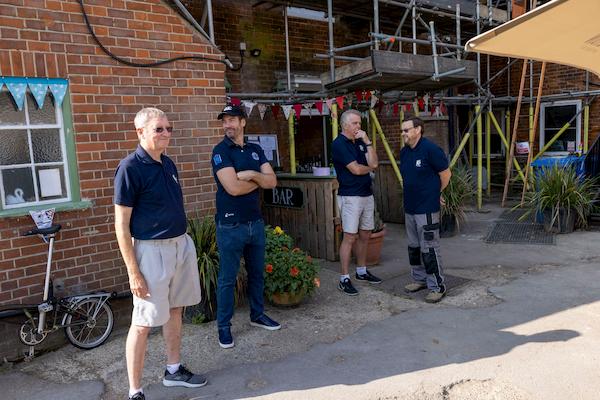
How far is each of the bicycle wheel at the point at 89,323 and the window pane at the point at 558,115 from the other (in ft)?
35.3

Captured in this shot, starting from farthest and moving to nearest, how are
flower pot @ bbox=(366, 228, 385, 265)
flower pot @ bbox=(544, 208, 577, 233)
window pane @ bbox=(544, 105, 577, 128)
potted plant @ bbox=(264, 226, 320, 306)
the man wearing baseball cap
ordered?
window pane @ bbox=(544, 105, 577, 128), flower pot @ bbox=(544, 208, 577, 233), flower pot @ bbox=(366, 228, 385, 265), potted plant @ bbox=(264, 226, 320, 306), the man wearing baseball cap

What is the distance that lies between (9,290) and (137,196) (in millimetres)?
1725

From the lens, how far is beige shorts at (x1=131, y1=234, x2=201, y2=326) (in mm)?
3137

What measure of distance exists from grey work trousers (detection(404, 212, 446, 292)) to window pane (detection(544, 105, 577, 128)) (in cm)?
809

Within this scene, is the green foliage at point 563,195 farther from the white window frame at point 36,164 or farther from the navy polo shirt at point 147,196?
the white window frame at point 36,164

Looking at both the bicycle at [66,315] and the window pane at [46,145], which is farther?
the window pane at [46,145]

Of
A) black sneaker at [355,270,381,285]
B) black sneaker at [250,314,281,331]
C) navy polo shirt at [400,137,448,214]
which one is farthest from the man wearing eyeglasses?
black sneaker at [250,314,281,331]

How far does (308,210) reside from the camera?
21.9 feet

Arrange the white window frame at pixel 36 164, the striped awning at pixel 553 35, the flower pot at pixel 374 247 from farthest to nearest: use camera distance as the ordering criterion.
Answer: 1. the flower pot at pixel 374 247
2. the white window frame at pixel 36 164
3. the striped awning at pixel 553 35

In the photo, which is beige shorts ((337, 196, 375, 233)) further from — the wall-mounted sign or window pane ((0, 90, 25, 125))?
window pane ((0, 90, 25, 125))

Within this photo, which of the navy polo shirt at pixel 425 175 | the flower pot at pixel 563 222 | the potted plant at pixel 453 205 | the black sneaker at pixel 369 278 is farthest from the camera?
the potted plant at pixel 453 205

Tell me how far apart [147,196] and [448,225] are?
19.2ft

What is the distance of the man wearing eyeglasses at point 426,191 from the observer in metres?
4.98

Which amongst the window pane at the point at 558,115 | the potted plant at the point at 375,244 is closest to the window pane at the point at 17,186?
the potted plant at the point at 375,244
